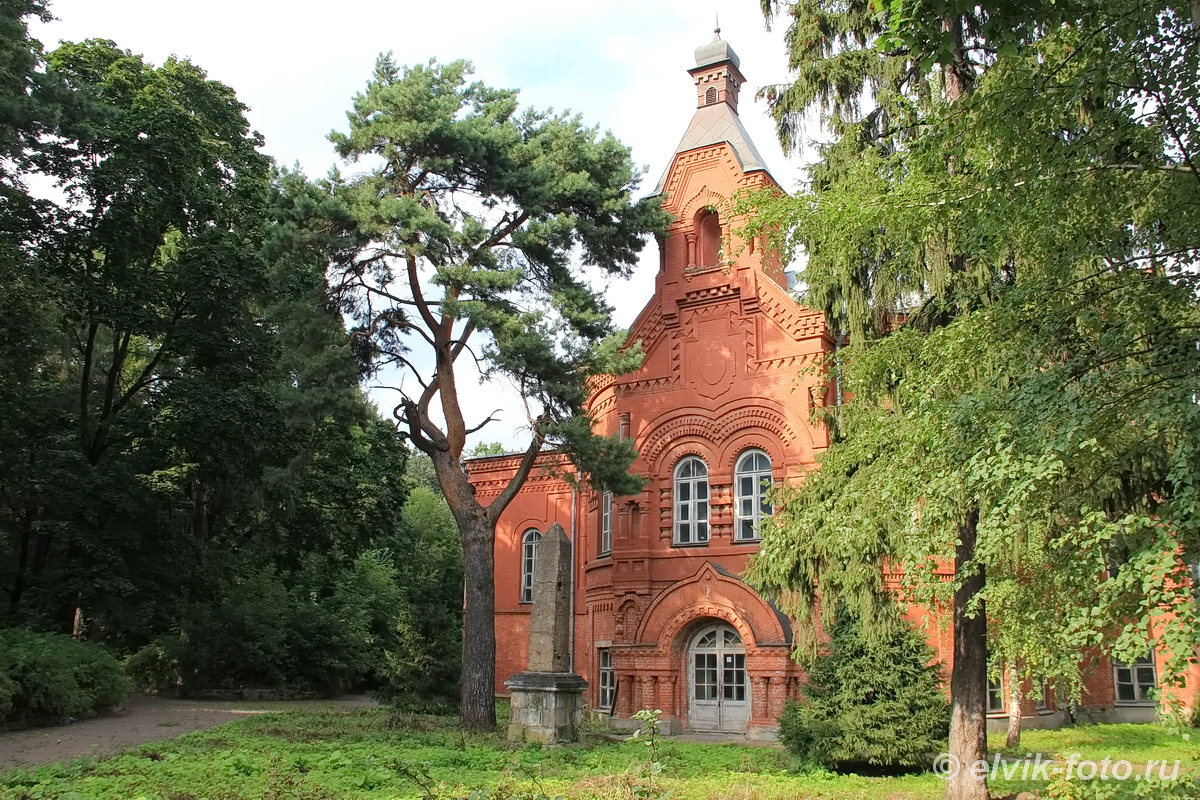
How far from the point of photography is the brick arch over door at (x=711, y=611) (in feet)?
54.1

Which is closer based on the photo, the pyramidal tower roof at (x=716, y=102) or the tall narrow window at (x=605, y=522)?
the tall narrow window at (x=605, y=522)

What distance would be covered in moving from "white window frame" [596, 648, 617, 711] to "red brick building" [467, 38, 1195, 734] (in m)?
0.05

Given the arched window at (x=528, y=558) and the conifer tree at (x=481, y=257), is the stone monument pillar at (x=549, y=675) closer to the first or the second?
the conifer tree at (x=481, y=257)

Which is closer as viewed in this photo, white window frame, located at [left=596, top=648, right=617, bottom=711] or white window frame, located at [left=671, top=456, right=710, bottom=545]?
white window frame, located at [left=671, top=456, right=710, bottom=545]

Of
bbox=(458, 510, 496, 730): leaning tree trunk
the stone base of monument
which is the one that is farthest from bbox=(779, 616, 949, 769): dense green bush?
bbox=(458, 510, 496, 730): leaning tree trunk

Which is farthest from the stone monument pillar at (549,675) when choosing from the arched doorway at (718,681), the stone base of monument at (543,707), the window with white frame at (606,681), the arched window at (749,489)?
the window with white frame at (606,681)

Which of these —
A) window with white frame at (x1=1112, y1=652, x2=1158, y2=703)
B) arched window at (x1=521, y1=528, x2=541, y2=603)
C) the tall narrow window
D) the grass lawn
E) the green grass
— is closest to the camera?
the grass lawn

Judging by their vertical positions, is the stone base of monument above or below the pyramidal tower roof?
below

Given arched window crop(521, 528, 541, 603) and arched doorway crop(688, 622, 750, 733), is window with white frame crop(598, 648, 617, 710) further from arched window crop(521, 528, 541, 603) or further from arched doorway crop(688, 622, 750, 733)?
arched window crop(521, 528, 541, 603)

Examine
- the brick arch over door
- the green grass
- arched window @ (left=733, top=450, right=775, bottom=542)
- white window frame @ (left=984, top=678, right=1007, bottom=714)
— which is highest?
arched window @ (left=733, top=450, right=775, bottom=542)

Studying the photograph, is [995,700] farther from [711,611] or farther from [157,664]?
[157,664]

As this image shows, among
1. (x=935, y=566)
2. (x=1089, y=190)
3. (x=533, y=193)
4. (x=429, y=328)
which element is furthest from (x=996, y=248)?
(x=429, y=328)

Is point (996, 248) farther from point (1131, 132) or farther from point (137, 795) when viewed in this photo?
point (137, 795)

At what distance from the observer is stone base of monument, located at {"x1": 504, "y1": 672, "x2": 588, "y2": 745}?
44.1 ft
